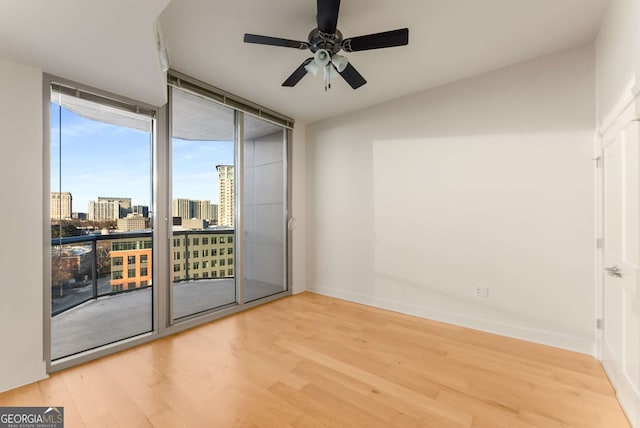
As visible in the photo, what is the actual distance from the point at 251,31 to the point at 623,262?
3316 mm

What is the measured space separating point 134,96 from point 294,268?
310 centimetres

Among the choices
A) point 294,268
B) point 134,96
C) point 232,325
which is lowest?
point 232,325

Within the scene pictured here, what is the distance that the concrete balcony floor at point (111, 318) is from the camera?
244 cm

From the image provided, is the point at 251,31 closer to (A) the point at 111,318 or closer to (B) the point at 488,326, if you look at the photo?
(A) the point at 111,318

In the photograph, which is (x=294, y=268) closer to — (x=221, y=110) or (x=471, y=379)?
(x=221, y=110)

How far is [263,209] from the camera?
414 centimetres

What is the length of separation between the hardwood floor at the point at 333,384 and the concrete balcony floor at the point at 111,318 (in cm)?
25

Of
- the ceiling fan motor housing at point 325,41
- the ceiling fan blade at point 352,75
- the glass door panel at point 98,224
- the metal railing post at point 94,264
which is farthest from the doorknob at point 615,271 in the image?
the metal railing post at point 94,264

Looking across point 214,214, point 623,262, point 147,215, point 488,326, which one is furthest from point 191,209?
point 623,262

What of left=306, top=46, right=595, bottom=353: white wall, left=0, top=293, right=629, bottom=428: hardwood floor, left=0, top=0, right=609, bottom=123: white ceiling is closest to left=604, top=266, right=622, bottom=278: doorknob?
left=306, top=46, right=595, bottom=353: white wall

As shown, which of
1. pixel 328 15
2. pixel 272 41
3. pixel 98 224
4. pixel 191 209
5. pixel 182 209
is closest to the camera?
pixel 328 15

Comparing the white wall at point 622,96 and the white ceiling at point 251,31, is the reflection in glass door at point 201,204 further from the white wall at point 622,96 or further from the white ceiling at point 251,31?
the white wall at point 622,96

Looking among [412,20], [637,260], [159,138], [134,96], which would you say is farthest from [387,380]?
[134,96]

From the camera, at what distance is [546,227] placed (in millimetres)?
2689
